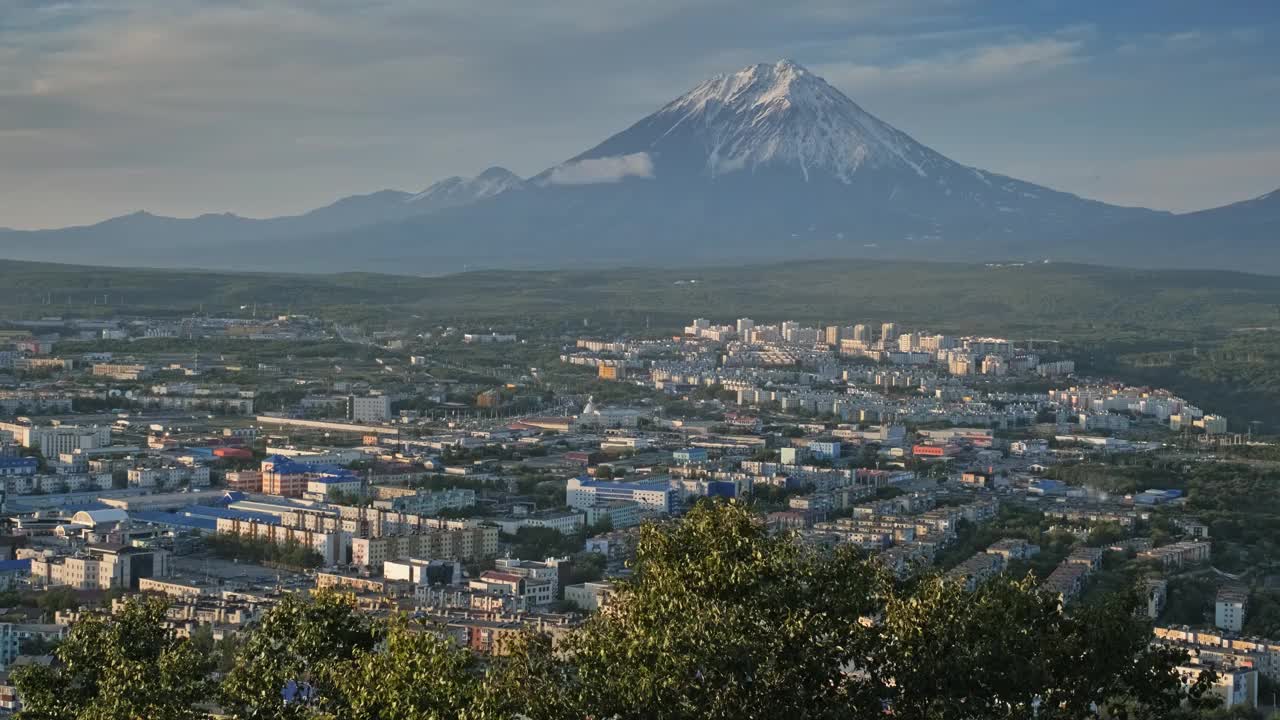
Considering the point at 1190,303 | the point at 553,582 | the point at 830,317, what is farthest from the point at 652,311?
the point at 553,582

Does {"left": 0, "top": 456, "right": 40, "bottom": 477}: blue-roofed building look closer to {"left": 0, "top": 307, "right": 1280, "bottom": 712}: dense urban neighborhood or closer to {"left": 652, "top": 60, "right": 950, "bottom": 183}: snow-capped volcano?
{"left": 0, "top": 307, "right": 1280, "bottom": 712}: dense urban neighborhood

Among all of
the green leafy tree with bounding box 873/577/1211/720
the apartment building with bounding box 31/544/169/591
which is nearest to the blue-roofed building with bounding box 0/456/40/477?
the apartment building with bounding box 31/544/169/591

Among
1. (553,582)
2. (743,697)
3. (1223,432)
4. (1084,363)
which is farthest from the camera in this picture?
(1084,363)

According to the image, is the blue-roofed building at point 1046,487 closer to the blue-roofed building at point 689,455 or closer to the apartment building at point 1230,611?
the blue-roofed building at point 689,455

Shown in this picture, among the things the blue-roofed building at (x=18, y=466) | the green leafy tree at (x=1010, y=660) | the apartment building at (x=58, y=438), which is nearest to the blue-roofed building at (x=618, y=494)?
the blue-roofed building at (x=18, y=466)

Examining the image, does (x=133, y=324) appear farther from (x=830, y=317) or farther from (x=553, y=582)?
(x=553, y=582)
